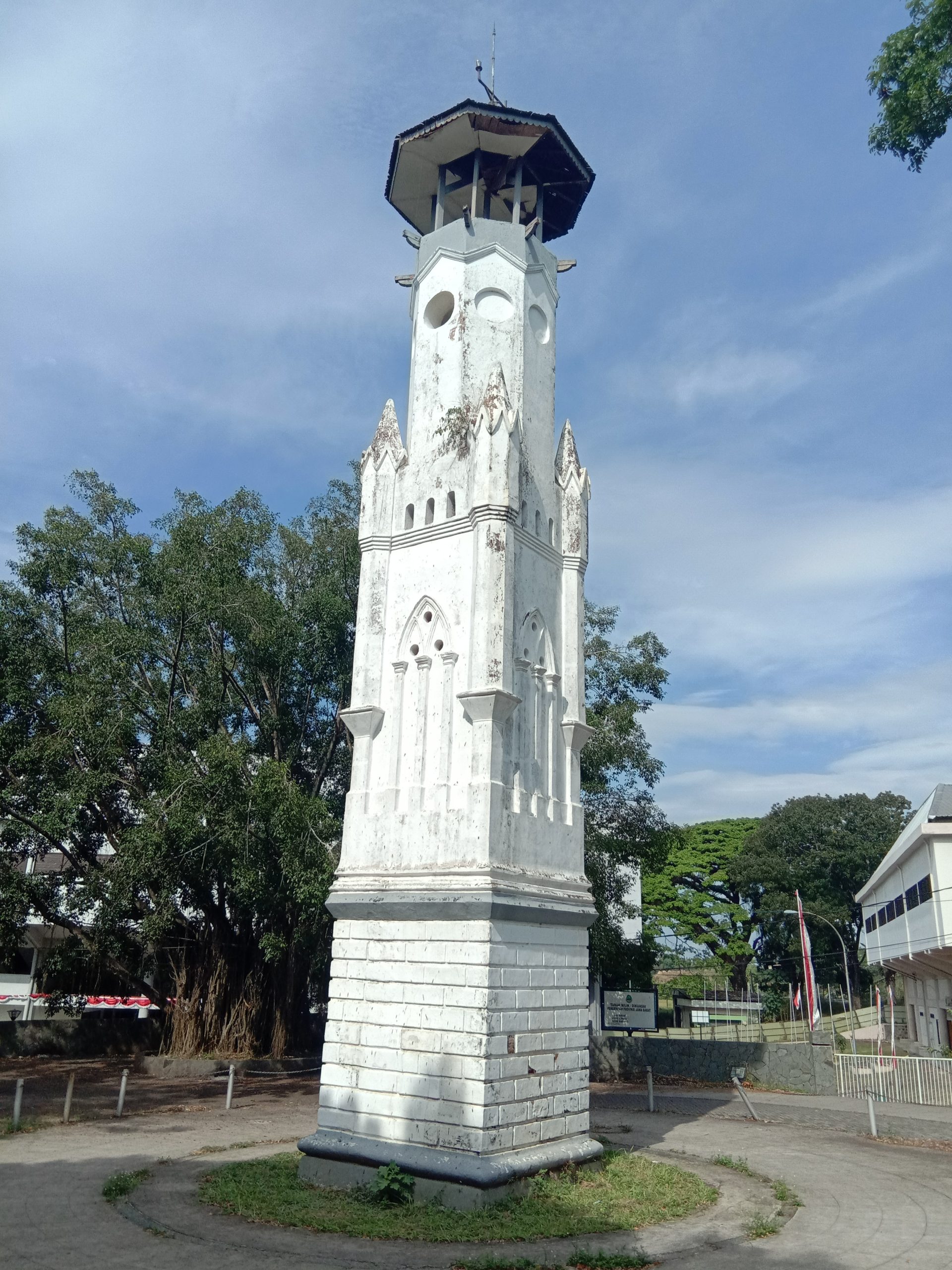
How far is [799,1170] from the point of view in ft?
48.5

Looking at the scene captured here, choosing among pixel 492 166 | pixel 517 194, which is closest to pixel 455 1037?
pixel 517 194

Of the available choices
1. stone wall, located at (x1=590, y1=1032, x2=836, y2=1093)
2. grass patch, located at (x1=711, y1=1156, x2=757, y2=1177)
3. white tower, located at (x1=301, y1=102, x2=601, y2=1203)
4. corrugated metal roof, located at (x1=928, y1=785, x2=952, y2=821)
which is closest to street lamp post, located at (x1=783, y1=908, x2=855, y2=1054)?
corrugated metal roof, located at (x1=928, y1=785, x2=952, y2=821)

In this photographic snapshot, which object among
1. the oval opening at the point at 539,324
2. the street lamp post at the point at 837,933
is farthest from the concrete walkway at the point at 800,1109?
the street lamp post at the point at 837,933

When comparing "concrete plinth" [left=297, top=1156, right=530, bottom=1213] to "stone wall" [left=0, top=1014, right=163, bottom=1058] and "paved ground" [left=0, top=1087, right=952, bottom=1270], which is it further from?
"stone wall" [left=0, top=1014, right=163, bottom=1058]

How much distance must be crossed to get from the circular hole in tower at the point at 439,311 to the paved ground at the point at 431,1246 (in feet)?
45.1

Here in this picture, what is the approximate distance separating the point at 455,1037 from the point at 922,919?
26.5m

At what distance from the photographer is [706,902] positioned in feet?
202

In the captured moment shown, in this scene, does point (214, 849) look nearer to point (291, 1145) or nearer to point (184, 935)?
point (184, 935)

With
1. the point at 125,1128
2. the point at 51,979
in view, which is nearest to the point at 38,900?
the point at 125,1128

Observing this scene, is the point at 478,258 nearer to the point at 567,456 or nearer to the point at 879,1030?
the point at 567,456

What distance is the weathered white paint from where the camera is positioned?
12719mm

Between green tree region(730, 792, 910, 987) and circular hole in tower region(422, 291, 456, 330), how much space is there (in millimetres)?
48912

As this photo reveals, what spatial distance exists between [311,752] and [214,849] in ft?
18.8

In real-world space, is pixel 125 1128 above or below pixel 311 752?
below
